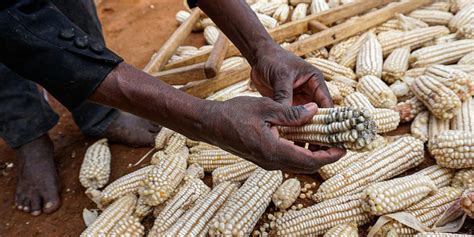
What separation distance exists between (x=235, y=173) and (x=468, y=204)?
1.56 meters

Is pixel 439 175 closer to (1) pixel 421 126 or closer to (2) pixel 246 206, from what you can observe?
(1) pixel 421 126

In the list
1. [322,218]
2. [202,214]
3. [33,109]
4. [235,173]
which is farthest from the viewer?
[33,109]

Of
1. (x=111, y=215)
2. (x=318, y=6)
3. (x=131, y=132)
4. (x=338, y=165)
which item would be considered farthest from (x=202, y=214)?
(x=318, y=6)

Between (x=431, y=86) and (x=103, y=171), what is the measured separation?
288 cm

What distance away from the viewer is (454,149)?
Answer: 2650mm

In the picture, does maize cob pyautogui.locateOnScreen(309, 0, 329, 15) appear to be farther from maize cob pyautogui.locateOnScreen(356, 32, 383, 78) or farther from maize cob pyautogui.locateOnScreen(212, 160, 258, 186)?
maize cob pyautogui.locateOnScreen(212, 160, 258, 186)

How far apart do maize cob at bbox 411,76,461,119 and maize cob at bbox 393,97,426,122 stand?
0.09m

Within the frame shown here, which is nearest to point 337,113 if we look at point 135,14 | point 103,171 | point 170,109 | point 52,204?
point 170,109

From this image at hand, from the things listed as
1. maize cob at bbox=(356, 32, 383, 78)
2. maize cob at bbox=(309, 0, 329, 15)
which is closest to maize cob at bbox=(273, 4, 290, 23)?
maize cob at bbox=(309, 0, 329, 15)

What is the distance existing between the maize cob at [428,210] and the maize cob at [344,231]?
0.11 metres

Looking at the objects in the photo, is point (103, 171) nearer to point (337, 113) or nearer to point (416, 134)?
point (337, 113)

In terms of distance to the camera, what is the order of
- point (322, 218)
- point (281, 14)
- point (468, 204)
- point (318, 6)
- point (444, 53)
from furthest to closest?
point (281, 14) < point (318, 6) < point (444, 53) < point (322, 218) < point (468, 204)

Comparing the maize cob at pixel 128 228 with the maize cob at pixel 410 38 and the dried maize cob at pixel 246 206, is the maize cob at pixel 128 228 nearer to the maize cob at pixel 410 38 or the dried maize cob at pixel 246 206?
the dried maize cob at pixel 246 206

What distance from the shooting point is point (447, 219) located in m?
2.39
